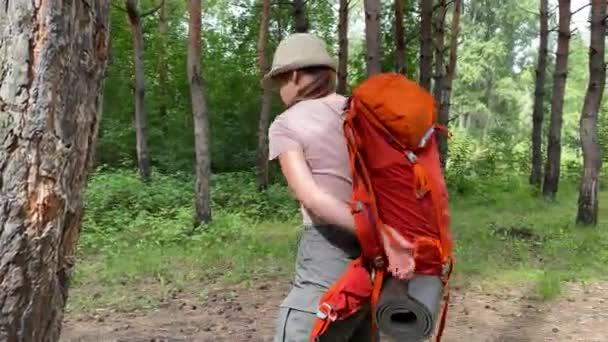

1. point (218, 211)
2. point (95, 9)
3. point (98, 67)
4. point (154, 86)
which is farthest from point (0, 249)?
point (154, 86)

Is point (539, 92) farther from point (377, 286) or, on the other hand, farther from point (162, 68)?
point (377, 286)

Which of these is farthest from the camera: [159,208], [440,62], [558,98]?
[440,62]

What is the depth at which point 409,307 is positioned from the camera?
7.16 ft

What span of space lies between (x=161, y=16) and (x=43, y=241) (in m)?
22.0

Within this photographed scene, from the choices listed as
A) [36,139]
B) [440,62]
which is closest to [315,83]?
[36,139]

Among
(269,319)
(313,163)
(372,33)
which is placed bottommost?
(269,319)

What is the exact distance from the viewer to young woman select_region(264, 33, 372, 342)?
7.71 ft

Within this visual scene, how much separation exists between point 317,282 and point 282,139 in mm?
497

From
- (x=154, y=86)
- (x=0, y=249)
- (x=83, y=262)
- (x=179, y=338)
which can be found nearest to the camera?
(x=0, y=249)

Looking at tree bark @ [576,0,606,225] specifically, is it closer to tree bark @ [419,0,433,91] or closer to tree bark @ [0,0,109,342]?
tree bark @ [419,0,433,91]

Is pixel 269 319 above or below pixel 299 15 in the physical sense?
below

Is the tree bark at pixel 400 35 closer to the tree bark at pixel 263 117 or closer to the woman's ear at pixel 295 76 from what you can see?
the tree bark at pixel 263 117

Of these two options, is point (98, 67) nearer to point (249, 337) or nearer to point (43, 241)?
point (43, 241)

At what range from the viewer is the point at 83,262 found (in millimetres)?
8672
